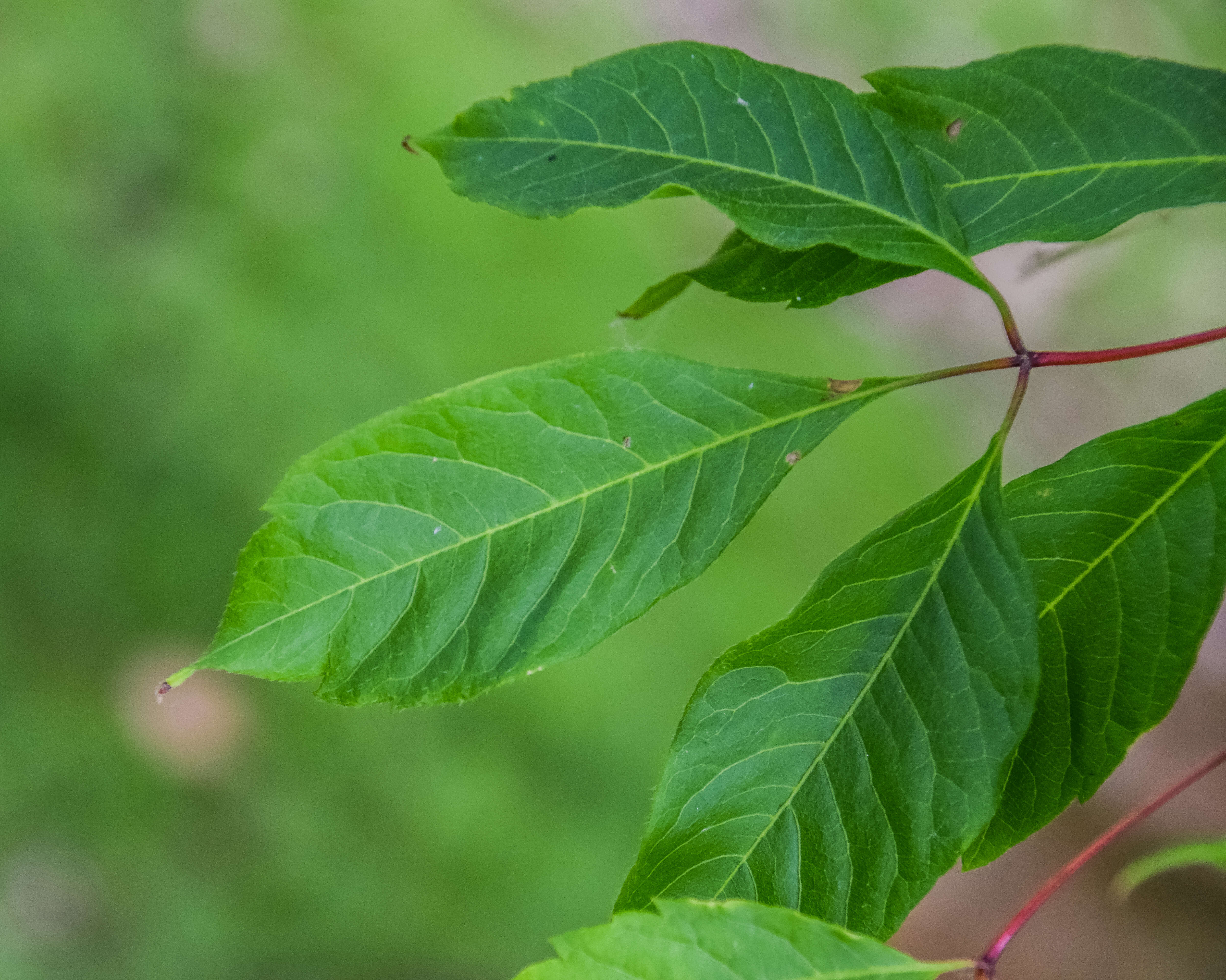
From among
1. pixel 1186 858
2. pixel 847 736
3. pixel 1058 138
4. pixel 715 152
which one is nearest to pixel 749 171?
pixel 715 152

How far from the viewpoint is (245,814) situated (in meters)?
1.73

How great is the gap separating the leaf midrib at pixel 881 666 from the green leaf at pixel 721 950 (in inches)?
1.3

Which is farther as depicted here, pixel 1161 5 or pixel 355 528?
pixel 1161 5

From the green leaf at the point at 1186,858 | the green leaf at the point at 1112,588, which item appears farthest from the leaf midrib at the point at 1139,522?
the green leaf at the point at 1186,858

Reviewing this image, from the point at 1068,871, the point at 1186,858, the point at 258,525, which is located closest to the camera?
the point at 1068,871

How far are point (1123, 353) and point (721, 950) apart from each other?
309 mm

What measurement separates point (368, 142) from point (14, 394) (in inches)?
31.1

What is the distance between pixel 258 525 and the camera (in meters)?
1.73

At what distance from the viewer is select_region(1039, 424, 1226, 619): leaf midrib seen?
0.43 meters

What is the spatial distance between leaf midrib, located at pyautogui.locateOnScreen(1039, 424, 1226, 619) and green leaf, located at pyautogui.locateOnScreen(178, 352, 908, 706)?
15cm

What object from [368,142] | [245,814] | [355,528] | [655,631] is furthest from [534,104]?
[245,814]

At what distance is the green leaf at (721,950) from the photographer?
14.8 inches

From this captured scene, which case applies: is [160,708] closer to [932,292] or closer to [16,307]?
[16,307]

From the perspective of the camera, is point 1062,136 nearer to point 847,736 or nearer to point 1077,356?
point 1077,356
